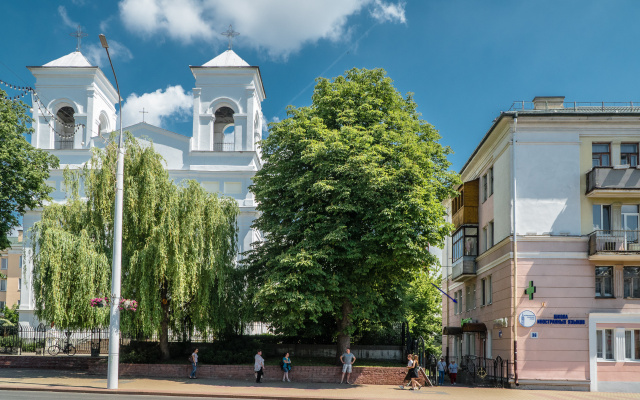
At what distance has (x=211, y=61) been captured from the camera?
51.4 metres

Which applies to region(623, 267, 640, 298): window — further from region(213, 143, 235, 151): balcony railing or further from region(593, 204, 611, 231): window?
region(213, 143, 235, 151): balcony railing

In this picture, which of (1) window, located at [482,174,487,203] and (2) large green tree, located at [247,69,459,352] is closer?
(2) large green tree, located at [247,69,459,352]

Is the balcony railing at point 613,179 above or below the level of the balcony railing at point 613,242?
above

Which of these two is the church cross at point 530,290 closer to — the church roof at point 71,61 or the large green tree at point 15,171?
the large green tree at point 15,171

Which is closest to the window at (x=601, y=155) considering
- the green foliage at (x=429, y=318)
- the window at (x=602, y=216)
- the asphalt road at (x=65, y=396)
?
the window at (x=602, y=216)

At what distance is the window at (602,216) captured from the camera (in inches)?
1139

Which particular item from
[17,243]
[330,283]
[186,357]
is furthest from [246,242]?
[17,243]

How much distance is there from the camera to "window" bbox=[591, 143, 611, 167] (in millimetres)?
29203

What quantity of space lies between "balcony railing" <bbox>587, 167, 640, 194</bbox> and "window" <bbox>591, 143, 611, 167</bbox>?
Answer: 3.43ft

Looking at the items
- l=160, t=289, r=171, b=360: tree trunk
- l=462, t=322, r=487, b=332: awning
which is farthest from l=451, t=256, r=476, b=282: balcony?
l=160, t=289, r=171, b=360: tree trunk

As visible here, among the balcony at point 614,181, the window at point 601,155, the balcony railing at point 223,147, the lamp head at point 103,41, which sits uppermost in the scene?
the balcony railing at point 223,147

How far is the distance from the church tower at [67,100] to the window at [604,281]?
36518 mm

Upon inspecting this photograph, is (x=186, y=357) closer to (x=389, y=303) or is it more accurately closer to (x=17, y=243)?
(x=389, y=303)

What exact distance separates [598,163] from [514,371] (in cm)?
996
